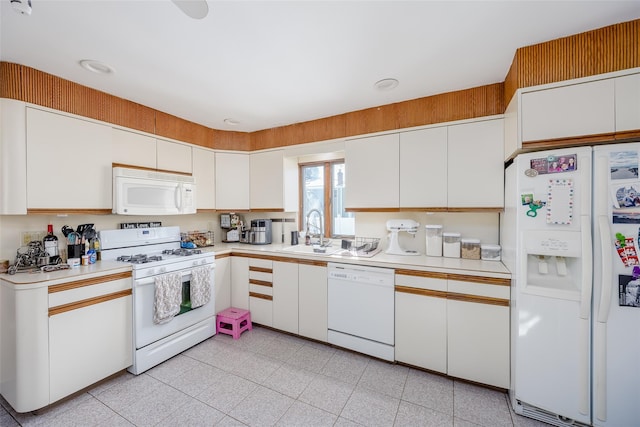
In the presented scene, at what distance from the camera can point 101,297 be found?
6.46 feet

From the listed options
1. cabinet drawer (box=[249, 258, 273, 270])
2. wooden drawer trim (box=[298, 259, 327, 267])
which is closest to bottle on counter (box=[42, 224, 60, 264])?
cabinet drawer (box=[249, 258, 273, 270])

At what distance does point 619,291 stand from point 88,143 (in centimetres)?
393

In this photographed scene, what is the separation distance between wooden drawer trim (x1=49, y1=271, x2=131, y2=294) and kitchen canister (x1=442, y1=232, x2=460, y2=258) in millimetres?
2867

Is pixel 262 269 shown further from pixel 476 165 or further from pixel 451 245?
pixel 476 165

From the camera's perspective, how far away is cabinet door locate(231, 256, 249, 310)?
3.03 meters

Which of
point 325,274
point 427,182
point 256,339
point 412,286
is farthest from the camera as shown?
point 256,339

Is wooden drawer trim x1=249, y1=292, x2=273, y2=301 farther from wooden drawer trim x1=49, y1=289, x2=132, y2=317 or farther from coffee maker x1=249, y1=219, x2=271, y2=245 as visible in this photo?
wooden drawer trim x1=49, y1=289, x2=132, y2=317

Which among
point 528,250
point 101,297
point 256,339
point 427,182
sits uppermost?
point 427,182

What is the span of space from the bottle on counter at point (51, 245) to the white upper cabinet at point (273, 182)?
1.90 m

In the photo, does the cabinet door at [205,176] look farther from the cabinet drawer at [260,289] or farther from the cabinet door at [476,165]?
the cabinet door at [476,165]

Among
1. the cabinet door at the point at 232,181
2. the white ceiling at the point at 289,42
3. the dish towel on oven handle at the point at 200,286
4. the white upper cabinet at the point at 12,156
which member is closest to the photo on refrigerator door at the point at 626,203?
the white ceiling at the point at 289,42

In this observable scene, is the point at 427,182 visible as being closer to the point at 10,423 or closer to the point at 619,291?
the point at 619,291

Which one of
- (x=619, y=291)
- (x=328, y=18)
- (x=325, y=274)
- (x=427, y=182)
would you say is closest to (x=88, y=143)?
(x=328, y=18)

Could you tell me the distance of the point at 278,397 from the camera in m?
1.88
